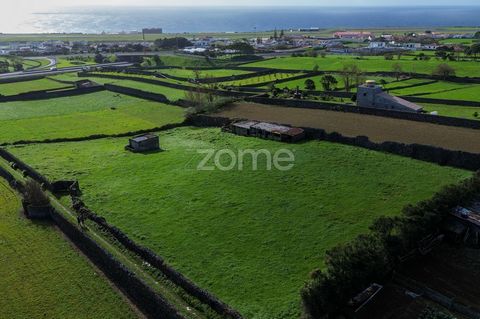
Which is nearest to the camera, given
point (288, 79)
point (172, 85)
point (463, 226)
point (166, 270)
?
point (166, 270)

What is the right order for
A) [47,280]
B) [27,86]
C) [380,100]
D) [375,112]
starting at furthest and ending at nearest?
[27,86] < [380,100] < [375,112] < [47,280]

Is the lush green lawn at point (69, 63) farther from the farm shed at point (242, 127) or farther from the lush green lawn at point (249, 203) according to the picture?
the farm shed at point (242, 127)

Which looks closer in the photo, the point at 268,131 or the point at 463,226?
the point at 463,226

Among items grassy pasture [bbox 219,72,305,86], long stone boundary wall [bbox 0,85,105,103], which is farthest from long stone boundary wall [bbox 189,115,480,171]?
long stone boundary wall [bbox 0,85,105,103]

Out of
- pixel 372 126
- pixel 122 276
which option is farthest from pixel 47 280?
pixel 372 126

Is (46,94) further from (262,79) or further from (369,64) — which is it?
(369,64)

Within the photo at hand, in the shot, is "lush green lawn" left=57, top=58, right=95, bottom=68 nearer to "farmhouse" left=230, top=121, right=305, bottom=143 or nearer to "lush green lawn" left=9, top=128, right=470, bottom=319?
"lush green lawn" left=9, top=128, right=470, bottom=319
